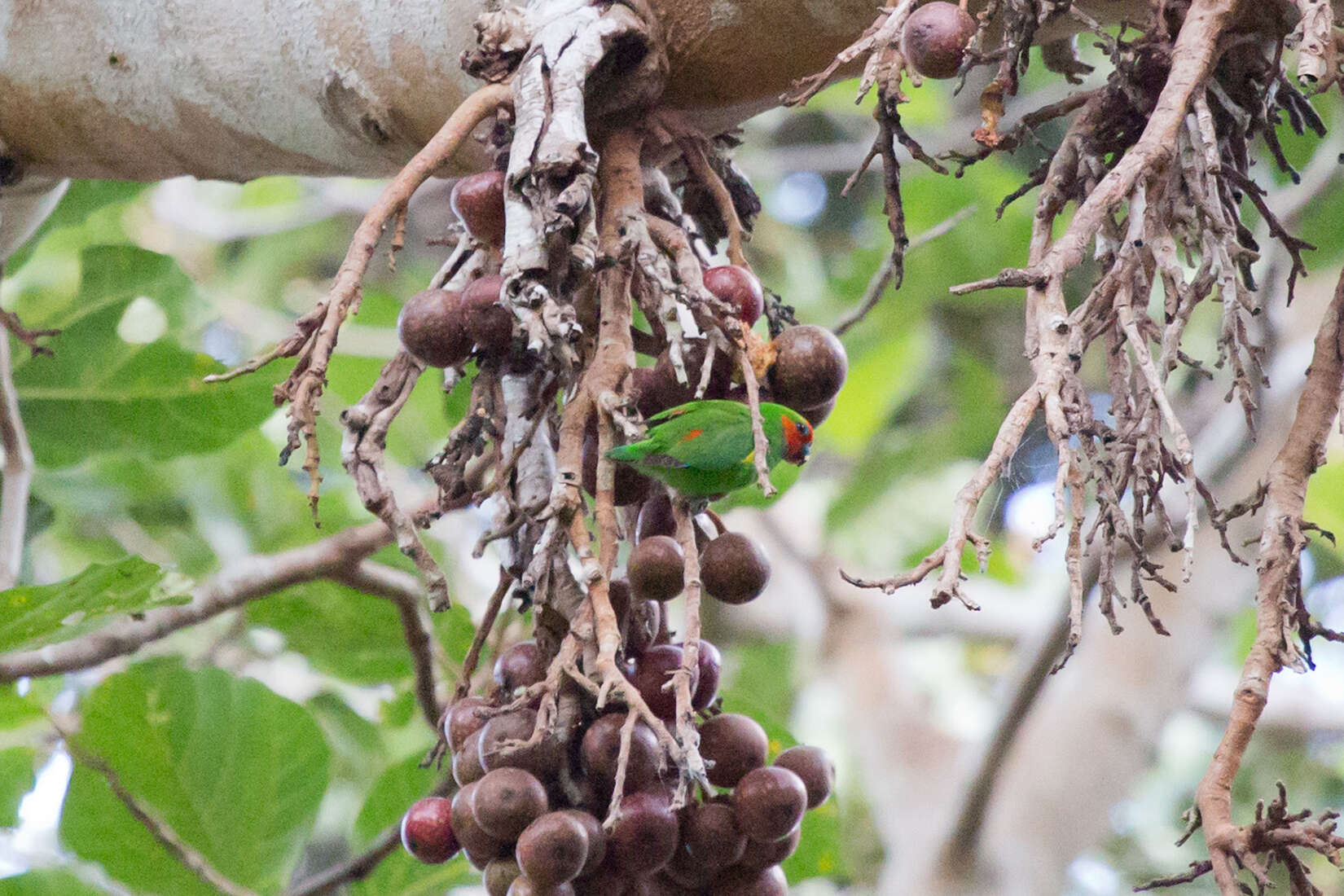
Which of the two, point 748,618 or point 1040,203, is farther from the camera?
point 748,618

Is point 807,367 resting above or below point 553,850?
above

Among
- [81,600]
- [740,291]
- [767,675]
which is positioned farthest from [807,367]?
[767,675]

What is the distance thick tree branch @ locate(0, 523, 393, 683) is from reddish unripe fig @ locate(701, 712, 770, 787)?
2.38 feet

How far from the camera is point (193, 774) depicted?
1.40 m

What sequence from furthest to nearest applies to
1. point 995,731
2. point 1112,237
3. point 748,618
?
point 748,618 < point 995,731 < point 1112,237

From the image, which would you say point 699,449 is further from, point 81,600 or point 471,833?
point 81,600

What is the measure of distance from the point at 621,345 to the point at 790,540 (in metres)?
2.31

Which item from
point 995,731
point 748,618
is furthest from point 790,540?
point 995,731

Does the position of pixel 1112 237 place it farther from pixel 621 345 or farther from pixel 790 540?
pixel 790 540

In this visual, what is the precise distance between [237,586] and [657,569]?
0.88 meters

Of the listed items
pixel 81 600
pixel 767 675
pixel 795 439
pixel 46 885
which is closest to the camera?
pixel 795 439

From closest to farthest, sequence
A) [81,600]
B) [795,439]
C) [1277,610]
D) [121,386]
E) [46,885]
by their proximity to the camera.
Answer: [1277,610], [795,439], [81,600], [46,885], [121,386]

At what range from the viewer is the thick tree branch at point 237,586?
143 centimetres

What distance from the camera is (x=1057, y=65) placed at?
927 mm
